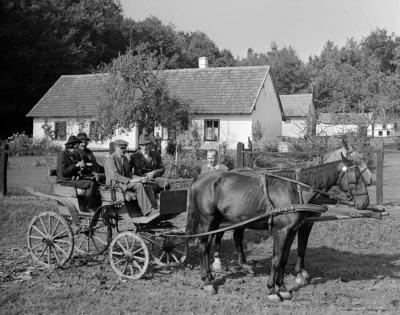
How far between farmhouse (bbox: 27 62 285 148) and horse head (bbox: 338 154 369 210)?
21505 mm

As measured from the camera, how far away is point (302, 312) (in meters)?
5.85

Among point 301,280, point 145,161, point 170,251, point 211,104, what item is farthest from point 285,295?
point 211,104

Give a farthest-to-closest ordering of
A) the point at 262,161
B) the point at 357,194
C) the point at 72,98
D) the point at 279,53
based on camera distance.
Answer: the point at 279,53, the point at 72,98, the point at 262,161, the point at 357,194

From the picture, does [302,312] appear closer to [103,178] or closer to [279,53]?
[103,178]

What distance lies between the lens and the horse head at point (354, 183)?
6.49 m

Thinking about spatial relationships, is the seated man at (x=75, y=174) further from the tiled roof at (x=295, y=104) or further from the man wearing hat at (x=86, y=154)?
the tiled roof at (x=295, y=104)

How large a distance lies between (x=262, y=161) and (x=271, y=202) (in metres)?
11.7

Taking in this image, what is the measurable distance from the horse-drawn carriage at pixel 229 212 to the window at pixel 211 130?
22665mm

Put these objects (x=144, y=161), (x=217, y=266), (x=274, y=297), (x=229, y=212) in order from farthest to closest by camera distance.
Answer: (x=144, y=161) → (x=217, y=266) → (x=229, y=212) → (x=274, y=297)

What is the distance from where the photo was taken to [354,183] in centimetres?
651

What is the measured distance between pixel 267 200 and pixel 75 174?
3466mm

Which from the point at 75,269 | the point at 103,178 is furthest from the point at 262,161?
the point at 75,269

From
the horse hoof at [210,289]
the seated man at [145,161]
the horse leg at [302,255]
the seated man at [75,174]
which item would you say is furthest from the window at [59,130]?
the horse hoof at [210,289]

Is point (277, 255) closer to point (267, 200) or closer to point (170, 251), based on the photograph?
point (267, 200)
